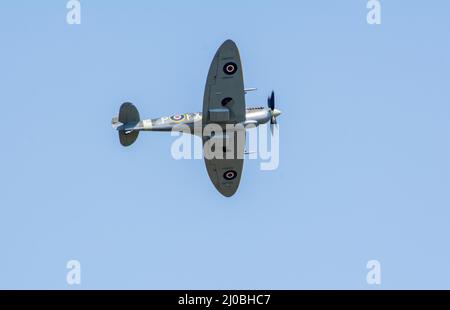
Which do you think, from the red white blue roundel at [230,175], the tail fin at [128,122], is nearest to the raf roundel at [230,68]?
the tail fin at [128,122]

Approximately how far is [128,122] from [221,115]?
4.54 meters

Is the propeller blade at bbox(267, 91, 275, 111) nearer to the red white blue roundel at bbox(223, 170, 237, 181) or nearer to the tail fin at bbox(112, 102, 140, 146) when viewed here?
the red white blue roundel at bbox(223, 170, 237, 181)

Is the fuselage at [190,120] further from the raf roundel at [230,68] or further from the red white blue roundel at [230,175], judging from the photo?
the red white blue roundel at [230,175]

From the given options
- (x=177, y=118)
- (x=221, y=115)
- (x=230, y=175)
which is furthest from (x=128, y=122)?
(x=230, y=175)

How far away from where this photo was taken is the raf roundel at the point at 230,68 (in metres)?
40.1

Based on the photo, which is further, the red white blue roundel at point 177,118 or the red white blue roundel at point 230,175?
the red white blue roundel at point 230,175

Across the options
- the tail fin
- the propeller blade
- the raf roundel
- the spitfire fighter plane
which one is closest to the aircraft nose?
the spitfire fighter plane

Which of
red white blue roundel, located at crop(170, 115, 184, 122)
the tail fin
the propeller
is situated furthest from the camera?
the tail fin

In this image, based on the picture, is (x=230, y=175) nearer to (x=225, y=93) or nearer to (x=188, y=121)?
(x=188, y=121)

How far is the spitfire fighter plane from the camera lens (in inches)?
1581

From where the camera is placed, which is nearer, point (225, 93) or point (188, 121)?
point (225, 93)

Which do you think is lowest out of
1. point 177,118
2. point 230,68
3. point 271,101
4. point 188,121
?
point 188,121

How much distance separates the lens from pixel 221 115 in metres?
40.3
